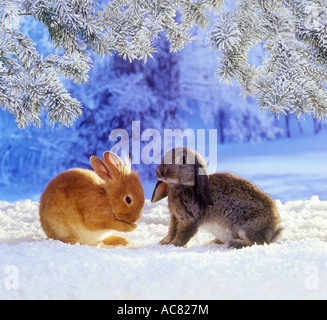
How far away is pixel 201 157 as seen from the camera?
239 centimetres

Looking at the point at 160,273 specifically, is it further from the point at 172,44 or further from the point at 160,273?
the point at 172,44

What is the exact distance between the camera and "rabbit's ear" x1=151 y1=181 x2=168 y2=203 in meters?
2.42

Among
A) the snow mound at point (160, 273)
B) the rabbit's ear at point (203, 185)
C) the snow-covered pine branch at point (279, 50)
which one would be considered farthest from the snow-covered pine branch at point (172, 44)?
the snow mound at point (160, 273)

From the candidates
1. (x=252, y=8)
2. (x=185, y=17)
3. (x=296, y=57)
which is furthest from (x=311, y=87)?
(x=185, y=17)

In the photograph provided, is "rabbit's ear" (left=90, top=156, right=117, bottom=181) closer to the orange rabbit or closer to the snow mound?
the orange rabbit

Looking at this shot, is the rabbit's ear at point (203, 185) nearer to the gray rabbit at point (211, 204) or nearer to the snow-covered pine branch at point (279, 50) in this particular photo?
the gray rabbit at point (211, 204)

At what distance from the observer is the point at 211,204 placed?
2.30 metres

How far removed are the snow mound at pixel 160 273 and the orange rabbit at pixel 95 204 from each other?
19 cm

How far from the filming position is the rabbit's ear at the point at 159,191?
7.95 ft

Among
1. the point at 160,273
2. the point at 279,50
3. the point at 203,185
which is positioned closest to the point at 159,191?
the point at 203,185

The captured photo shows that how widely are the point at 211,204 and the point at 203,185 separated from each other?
0.35 feet

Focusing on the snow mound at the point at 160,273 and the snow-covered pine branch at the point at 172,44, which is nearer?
the snow mound at the point at 160,273

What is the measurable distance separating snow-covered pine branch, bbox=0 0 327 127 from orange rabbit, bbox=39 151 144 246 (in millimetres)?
362
